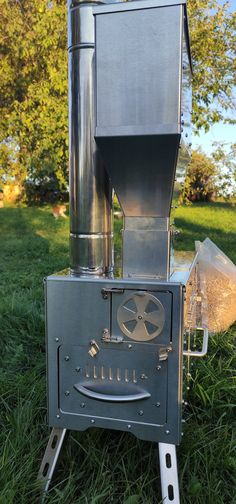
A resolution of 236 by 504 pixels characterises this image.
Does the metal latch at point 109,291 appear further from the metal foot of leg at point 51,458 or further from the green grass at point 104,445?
the green grass at point 104,445

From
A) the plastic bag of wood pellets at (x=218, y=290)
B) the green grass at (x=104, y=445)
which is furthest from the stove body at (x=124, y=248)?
the plastic bag of wood pellets at (x=218, y=290)

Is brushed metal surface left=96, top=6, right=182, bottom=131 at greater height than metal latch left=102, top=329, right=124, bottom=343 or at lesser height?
greater

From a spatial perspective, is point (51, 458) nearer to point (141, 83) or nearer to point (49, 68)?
point (141, 83)

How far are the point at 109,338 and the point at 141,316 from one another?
0.15 m

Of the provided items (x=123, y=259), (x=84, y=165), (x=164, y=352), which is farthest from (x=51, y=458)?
(x=84, y=165)

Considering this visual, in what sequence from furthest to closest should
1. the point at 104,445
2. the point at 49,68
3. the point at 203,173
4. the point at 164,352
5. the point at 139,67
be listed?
1. the point at 203,173
2. the point at 49,68
3. the point at 104,445
4. the point at 164,352
5. the point at 139,67

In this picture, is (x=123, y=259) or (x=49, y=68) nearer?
(x=123, y=259)

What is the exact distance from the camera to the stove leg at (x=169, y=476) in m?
1.49

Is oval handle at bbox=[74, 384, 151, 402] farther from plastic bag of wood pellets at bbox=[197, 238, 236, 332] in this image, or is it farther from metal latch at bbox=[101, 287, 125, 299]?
plastic bag of wood pellets at bbox=[197, 238, 236, 332]

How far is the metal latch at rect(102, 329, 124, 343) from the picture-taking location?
4.96ft

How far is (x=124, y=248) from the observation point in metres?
1.59

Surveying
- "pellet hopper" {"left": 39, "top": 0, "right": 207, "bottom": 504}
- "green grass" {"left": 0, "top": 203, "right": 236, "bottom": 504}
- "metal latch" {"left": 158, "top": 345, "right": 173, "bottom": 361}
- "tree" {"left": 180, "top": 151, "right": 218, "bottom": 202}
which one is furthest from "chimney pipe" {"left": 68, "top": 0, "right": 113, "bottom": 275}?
"tree" {"left": 180, "top": 151, "right": 218, "bottom": 202}

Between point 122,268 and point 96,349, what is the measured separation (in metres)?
0.31

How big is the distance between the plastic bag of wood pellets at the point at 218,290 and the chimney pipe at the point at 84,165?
1408mm
